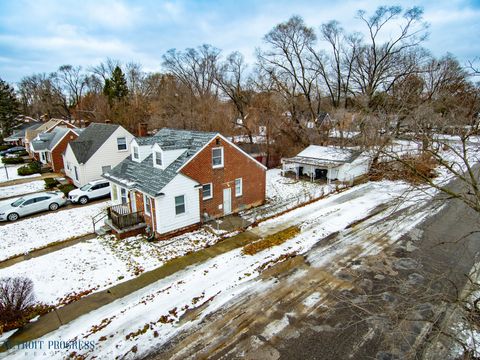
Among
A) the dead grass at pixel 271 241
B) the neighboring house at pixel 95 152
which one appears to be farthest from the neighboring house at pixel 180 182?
the neighboring house at pixel 95 152

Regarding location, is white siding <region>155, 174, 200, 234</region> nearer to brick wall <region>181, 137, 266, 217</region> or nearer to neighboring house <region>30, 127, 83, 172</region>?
brick wall <region>181, 137, 266, 217</region>

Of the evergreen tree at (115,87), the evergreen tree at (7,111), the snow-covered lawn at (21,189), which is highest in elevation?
the evergreen tree at (115,87)

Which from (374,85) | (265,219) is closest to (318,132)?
(374,85)

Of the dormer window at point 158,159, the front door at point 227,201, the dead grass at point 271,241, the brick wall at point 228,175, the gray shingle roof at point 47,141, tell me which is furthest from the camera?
the gray shingle roof at point 47,141

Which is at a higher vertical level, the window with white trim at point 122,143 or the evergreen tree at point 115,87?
the evergreen tree at point 115,87

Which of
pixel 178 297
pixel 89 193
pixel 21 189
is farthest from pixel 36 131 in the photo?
pixel 178 297

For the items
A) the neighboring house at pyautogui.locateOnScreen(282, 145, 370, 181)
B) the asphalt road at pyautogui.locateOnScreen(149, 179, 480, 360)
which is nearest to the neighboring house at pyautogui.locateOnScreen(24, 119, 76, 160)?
the neighboring house at pyautogui.locateOnScreen(282, 145, 370, 181)

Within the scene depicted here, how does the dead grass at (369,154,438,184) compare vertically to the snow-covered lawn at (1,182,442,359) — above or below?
above

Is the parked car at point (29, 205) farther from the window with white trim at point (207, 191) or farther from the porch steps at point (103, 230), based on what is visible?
the window with white trim at point (207, 191)
